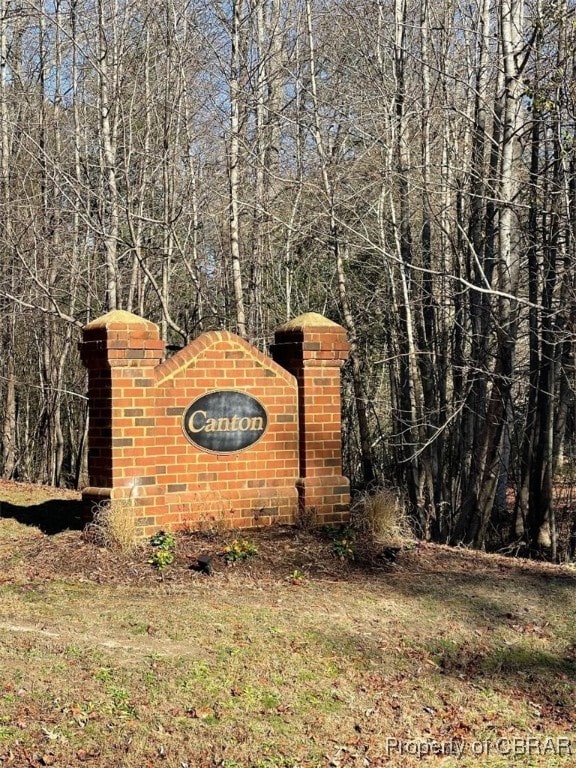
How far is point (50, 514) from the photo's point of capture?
Answer: 408 inches

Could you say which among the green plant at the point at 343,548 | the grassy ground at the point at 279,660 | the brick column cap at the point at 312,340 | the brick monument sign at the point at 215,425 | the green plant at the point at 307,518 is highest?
the brick column cap at the point at 312,340

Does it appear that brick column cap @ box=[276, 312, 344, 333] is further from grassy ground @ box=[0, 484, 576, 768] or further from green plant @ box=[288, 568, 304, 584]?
green plant @ box=[288, 568, 304, 584]

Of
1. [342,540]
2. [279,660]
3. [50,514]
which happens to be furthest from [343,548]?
[50,514]

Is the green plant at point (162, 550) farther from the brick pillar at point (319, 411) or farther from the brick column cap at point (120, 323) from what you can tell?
the brick column cap at point (120, 323)

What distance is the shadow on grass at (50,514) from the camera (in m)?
9.35

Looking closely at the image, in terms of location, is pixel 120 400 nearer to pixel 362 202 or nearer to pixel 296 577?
pixel 296 577

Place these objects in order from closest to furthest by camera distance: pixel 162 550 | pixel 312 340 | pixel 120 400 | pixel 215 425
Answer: pixel 162 550 → pixel 120 400 → pixel 215 425 → pixel 312 340

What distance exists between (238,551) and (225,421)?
1399 mm

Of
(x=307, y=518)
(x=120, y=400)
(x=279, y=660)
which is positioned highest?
(x=120, y=400)

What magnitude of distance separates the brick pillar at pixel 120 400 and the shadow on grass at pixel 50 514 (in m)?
0.65

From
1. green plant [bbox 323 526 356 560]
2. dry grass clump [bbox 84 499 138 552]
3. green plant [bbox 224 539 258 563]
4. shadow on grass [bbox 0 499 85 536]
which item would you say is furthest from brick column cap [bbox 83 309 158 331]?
green plant [bbox 323 526 356 560]

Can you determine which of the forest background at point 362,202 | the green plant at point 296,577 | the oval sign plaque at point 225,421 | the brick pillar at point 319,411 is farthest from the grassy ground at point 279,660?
the forest background at point 362,202

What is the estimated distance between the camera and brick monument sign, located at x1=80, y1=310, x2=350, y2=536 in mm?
8305

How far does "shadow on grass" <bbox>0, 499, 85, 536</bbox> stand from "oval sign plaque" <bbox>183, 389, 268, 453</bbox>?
1.31 meters
